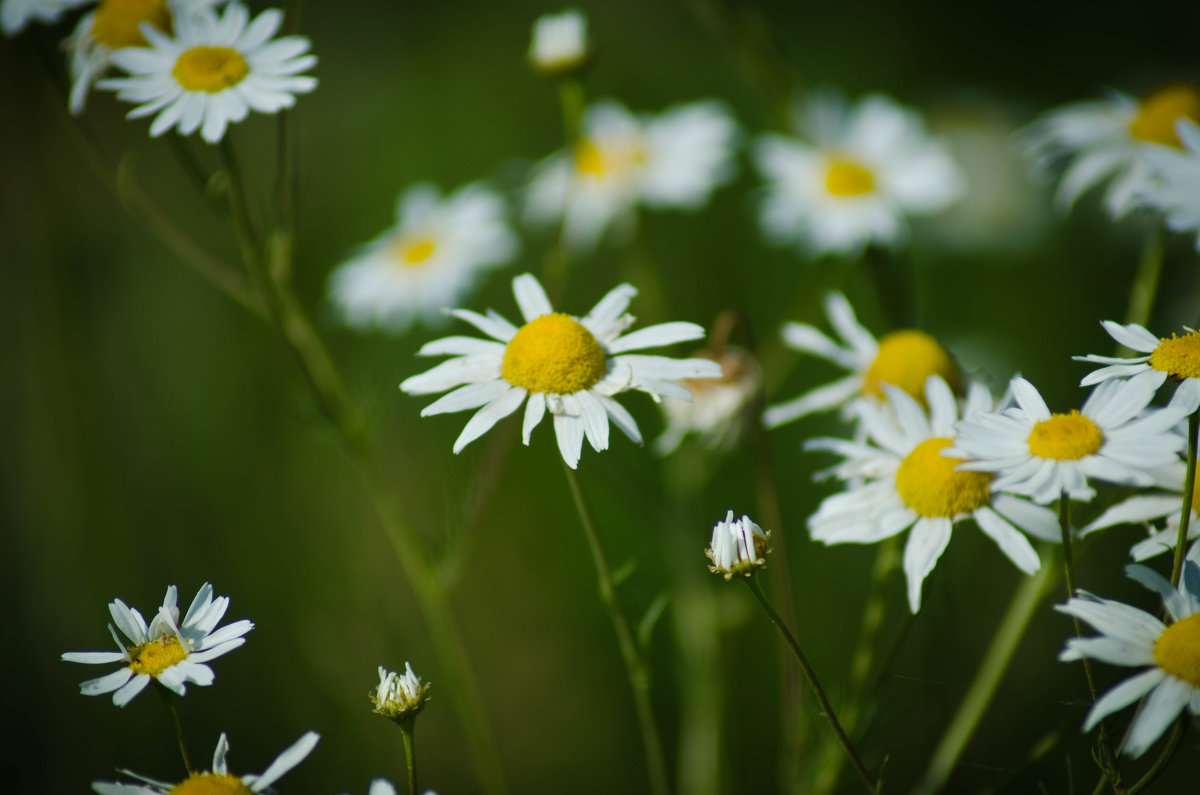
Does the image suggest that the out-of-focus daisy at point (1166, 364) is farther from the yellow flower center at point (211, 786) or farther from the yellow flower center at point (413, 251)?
the yellow flower center at point (413, 251)

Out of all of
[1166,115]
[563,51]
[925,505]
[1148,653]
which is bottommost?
[1148,653]

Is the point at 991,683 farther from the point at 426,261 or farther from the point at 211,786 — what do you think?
the point at 426,261

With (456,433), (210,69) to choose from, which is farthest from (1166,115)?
(456,433)

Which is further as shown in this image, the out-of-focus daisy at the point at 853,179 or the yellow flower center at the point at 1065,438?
the out-of-focus daisy at the point at 853,179

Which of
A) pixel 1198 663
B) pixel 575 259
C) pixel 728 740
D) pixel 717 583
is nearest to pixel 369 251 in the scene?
pixel 575 259

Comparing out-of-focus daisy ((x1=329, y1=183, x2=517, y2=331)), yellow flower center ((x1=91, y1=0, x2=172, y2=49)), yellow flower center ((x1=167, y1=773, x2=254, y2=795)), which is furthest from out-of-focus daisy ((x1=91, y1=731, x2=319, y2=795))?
out-of-focus daisy ((x1=329, y1=183, x2=517, y2=331))

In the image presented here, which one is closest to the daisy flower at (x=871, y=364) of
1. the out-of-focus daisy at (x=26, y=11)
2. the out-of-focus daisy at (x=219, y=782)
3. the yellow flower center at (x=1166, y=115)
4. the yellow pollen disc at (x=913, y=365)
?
the yellow pollen disc at (x=913, y=365)
